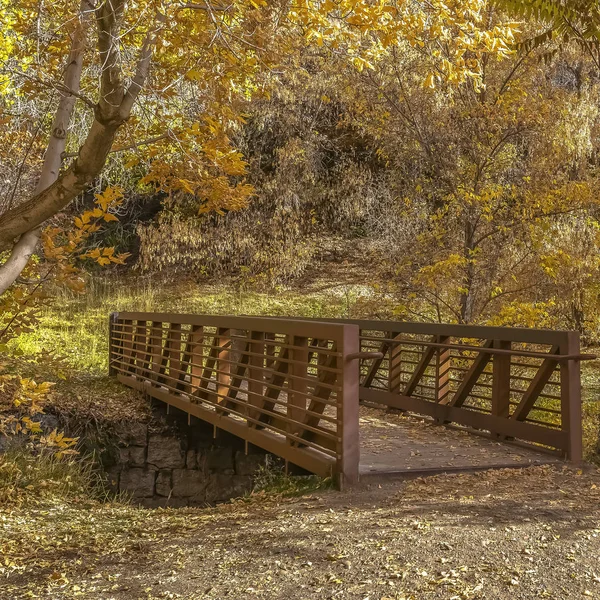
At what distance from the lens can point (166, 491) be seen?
12.1 meters

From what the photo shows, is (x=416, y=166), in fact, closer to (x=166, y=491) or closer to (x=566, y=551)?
(x=166, y=491)

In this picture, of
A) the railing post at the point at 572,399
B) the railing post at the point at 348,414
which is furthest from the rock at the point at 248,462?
the railing post at the point at 572,399

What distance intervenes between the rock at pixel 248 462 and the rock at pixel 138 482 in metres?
1.26

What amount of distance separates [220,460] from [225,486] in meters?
0.39

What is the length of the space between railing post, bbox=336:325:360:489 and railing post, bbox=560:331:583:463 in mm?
1970

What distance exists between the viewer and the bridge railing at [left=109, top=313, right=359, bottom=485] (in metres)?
6.67

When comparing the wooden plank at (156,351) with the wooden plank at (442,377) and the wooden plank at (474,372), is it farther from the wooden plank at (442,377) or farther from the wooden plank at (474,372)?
the wooden plank at (474,372)

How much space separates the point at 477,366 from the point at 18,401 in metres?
4.59

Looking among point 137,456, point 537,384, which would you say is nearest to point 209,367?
point 137,456

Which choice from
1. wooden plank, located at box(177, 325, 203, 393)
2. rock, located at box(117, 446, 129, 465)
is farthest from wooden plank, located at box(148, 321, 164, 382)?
rock, located at box(117, 446, 129, 465)

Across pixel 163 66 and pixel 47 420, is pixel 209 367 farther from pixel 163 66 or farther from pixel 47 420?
pixel 163 66

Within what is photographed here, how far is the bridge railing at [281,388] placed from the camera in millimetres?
6672

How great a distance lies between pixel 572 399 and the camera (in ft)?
23.9

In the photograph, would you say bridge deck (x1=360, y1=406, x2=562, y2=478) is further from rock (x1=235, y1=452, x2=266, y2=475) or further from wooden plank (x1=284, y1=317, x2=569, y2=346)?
rock (x1=235, y1=452, x2=266, y2=475)
